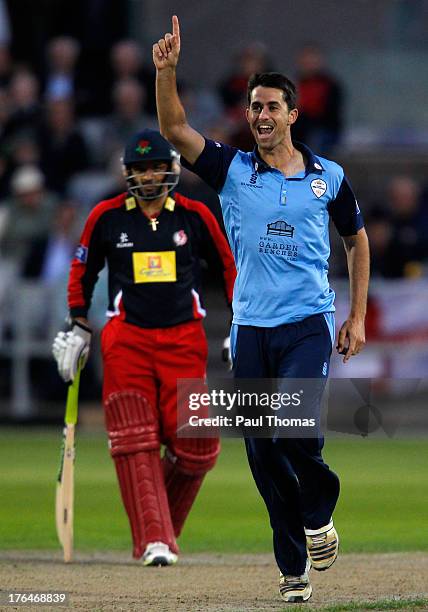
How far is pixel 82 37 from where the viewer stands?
2117cm

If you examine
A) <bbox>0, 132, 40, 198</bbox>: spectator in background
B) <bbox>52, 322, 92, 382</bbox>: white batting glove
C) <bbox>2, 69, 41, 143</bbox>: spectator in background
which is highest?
<bbox>2, 69, 41, 143</bbox>: spectator in background

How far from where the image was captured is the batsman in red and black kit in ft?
30.5

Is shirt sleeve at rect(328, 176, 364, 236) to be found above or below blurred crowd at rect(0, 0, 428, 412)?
above

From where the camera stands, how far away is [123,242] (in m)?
9.46

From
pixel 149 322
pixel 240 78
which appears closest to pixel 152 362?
pixel 149 322

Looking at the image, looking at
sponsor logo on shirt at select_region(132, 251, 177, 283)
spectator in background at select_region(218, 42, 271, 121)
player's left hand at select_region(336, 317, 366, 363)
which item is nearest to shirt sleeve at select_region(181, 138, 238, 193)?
player's left hand at select_region(336, 317, 366, 363)

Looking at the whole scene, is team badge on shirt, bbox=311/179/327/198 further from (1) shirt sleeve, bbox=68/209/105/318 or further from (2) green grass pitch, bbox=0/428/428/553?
(2) green grass pitch, bbox=0/428/428/553

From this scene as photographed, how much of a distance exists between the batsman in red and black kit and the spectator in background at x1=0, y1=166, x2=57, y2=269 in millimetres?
8756

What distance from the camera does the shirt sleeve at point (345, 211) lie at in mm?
7926

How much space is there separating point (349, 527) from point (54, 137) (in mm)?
9109

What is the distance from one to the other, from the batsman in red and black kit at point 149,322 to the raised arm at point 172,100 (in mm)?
1808

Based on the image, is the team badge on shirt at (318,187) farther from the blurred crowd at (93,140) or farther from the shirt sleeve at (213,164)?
the blurred crowd at (93,140)

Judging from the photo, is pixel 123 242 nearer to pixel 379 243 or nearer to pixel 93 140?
pixel 379 243

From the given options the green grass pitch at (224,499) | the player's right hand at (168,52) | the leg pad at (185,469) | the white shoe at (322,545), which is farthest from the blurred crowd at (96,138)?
the player's right hand at (168,52)
